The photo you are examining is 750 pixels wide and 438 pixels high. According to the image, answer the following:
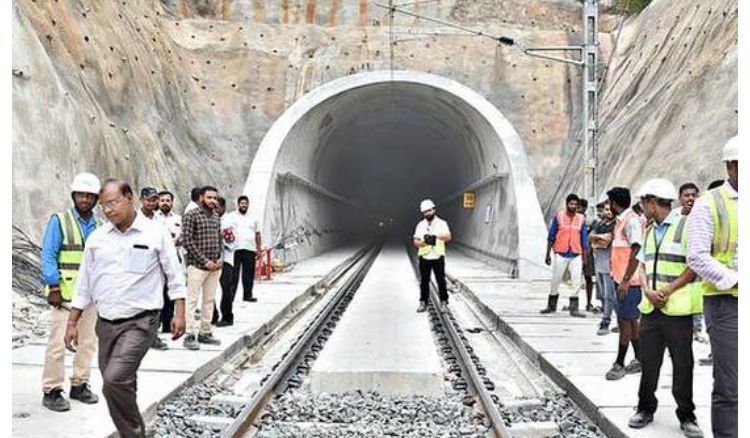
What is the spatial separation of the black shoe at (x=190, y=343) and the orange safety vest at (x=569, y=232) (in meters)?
5.34

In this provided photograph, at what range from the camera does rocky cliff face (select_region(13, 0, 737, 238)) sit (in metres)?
14.7

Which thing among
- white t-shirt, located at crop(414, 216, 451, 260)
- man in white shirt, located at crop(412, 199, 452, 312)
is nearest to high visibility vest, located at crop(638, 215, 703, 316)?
man in white shirt, located at crop(412, 199, 452, 312)

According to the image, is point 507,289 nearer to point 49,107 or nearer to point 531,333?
point 531,333

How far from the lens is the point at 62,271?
17.9ft

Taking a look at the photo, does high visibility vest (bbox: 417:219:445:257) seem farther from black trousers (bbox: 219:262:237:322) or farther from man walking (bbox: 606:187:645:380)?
man walking (bbox: 606:187:645:380)

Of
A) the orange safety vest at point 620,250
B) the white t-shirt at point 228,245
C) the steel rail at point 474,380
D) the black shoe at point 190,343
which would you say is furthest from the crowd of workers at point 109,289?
the orange safety vest at point 620,250

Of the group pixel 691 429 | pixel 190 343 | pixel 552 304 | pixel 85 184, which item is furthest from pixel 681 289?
pixel 552 304

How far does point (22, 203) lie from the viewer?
12156mm

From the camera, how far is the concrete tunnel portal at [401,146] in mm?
19094

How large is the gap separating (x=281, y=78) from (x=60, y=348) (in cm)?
2055

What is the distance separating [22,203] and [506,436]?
980 centimetres

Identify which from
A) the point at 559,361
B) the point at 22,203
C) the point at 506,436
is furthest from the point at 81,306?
the point at 22,203

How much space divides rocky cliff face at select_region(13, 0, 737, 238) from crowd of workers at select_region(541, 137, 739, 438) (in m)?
8.58
